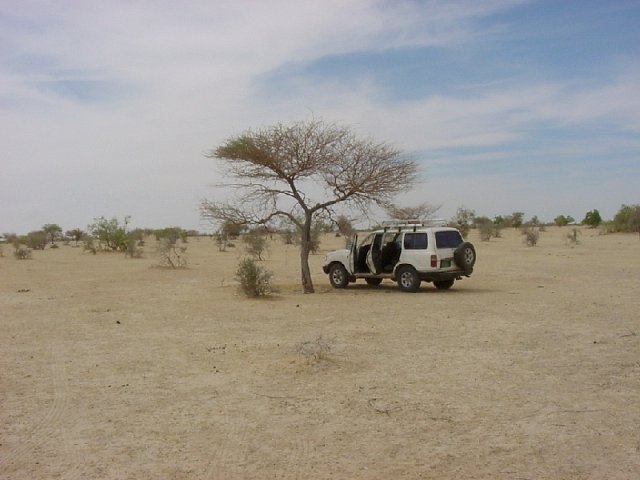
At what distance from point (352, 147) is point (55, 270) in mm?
17065

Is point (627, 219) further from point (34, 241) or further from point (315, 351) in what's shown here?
point (315, 351)

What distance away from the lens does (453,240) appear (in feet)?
61.2

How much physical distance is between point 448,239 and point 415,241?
89 cm

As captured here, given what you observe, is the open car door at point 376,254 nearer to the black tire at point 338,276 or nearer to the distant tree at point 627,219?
the black tire at point 338,276

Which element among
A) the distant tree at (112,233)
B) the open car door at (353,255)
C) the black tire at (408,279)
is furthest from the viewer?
the distant tree at (112,233)

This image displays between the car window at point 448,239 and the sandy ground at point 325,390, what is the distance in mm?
2278

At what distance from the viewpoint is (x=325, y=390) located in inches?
324

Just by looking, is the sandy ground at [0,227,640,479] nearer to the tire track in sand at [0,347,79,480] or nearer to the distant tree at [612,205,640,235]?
the tire track in sand at [0,347,79,480]

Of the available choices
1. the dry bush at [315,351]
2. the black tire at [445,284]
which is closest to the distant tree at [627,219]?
the black tire at [445,284]

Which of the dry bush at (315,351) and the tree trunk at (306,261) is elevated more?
the tree trunk at (306,261)

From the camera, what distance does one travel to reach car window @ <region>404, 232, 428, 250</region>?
18.5 meters

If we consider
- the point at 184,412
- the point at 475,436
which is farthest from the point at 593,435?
the point at 184,412

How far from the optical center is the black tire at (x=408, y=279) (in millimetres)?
18703

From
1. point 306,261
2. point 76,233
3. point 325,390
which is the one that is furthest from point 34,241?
point 325,390
